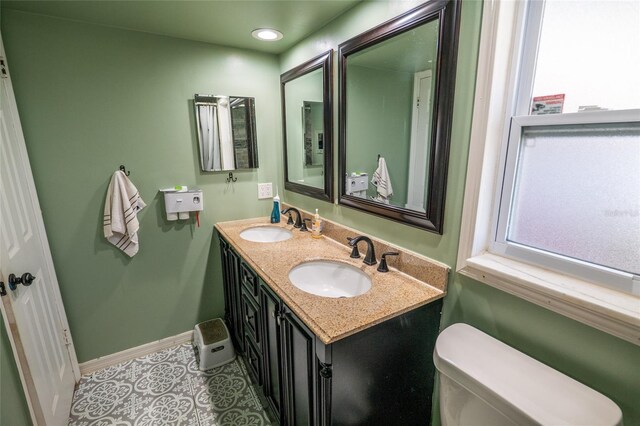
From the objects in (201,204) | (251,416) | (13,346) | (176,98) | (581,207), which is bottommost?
(251,416)

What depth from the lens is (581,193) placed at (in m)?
0.90

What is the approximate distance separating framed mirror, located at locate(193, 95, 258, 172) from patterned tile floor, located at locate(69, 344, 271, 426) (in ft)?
4.47

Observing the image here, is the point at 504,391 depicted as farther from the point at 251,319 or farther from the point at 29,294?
the point at 29,294

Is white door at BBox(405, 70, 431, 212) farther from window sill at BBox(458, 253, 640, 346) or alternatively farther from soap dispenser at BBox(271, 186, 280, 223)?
soap dispenser at BBox(271, 186, 280, 223)

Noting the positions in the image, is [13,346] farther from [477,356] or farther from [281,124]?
[281,124]

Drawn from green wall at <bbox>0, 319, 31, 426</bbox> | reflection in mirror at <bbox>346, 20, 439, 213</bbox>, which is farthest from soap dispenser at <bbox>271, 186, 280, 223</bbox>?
green wall at <bbox>0, 319, 31, 426</bbox>

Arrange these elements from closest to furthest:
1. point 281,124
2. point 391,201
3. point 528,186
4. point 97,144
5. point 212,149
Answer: point 528,186, point 391,201, point 97,144, point 212,149, point 281,124

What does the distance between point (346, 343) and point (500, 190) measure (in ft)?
2.50

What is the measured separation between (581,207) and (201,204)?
1964mm

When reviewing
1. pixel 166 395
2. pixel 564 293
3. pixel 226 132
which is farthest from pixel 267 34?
pixel 166 395

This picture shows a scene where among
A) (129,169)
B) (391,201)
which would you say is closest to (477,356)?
(391,201)

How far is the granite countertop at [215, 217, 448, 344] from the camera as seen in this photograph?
964 mm

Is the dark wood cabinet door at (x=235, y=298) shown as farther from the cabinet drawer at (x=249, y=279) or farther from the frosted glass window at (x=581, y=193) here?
the frosted glass window at (x=581, y=193)

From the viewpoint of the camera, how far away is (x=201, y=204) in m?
2.01
